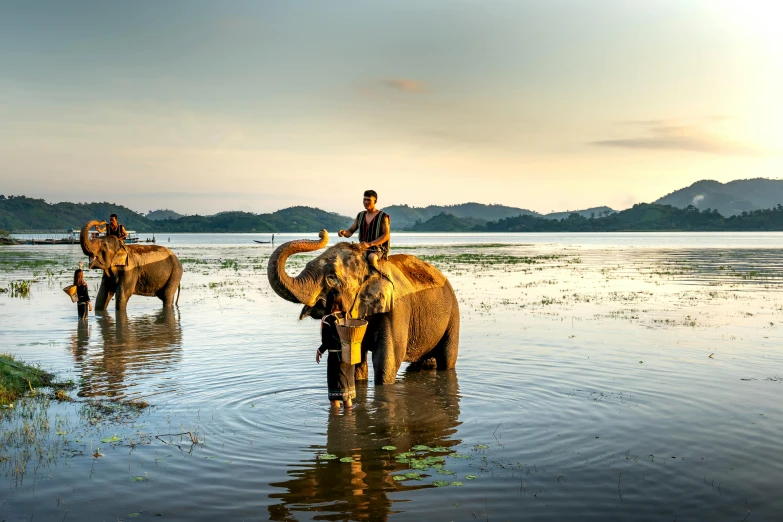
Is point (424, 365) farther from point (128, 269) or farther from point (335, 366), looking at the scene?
point (128, 269)

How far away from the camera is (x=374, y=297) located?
10.6m

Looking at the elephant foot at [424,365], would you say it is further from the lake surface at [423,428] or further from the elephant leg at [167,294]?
the elephant leg at [167,294]

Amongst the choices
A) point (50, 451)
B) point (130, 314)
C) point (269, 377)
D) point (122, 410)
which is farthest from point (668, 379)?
point (130, 314)

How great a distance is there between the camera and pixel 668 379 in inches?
495

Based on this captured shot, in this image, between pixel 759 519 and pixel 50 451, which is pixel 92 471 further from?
pixel 759 519

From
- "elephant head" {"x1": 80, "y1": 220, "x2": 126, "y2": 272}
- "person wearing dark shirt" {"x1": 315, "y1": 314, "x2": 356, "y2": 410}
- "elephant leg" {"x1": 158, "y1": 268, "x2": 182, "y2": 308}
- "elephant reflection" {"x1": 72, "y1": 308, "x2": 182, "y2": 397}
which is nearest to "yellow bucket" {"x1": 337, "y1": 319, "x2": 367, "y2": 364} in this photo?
"person wearing dark shirt" {"x1": 315, "y1": 314, "x2": 356, "y2": 410}

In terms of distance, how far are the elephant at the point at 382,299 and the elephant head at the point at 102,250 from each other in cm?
1254

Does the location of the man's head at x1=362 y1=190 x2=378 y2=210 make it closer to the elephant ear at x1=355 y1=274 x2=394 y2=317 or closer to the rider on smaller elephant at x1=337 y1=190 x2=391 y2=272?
the rider on smaller elephant at x1=337 y1=190 x2=391 y2=272

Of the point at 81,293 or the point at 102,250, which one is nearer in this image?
the point at 81,293

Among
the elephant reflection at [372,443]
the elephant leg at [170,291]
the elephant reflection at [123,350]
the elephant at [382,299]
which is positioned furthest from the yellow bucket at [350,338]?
the elephant leg at [170,291]

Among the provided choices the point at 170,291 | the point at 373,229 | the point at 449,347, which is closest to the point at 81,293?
the point at 170,291

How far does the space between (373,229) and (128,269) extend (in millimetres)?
15090

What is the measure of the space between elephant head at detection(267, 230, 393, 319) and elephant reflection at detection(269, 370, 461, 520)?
1535 millimetres

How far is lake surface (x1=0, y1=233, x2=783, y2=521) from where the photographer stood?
7039 mm
